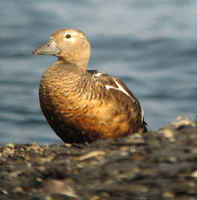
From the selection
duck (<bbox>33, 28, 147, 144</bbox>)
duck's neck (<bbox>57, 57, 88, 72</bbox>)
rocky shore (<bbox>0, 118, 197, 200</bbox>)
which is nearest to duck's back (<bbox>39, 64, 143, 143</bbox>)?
duck (<bbox>33, 28, 147, 144</bbox>)

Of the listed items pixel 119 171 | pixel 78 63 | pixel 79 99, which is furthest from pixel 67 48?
pixel 119 171

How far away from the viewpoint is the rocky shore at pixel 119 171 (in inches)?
172

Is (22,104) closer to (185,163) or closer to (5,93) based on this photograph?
(5,93)

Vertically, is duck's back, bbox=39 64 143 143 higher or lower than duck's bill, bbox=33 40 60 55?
lower

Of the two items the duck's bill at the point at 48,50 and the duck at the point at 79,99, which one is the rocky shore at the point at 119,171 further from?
the duck's bill at the point at 48,50

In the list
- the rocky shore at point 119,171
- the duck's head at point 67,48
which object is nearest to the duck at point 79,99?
the duck's head at point 67,48

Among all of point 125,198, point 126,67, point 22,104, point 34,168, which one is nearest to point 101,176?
point 125,198

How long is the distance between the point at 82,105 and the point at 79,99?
7 cm

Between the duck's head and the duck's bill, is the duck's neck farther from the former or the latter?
the duck's bill

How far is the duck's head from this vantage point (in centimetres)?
689

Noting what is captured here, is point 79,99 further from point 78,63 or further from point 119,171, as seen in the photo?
Answer: point 119,171

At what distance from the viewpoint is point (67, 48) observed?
6902 millimetres

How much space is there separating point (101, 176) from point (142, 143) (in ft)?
1.67

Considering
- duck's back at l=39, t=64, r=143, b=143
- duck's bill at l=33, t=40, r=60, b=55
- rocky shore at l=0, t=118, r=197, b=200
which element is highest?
duck's bill at l=33, t=40, r=60, b=55
